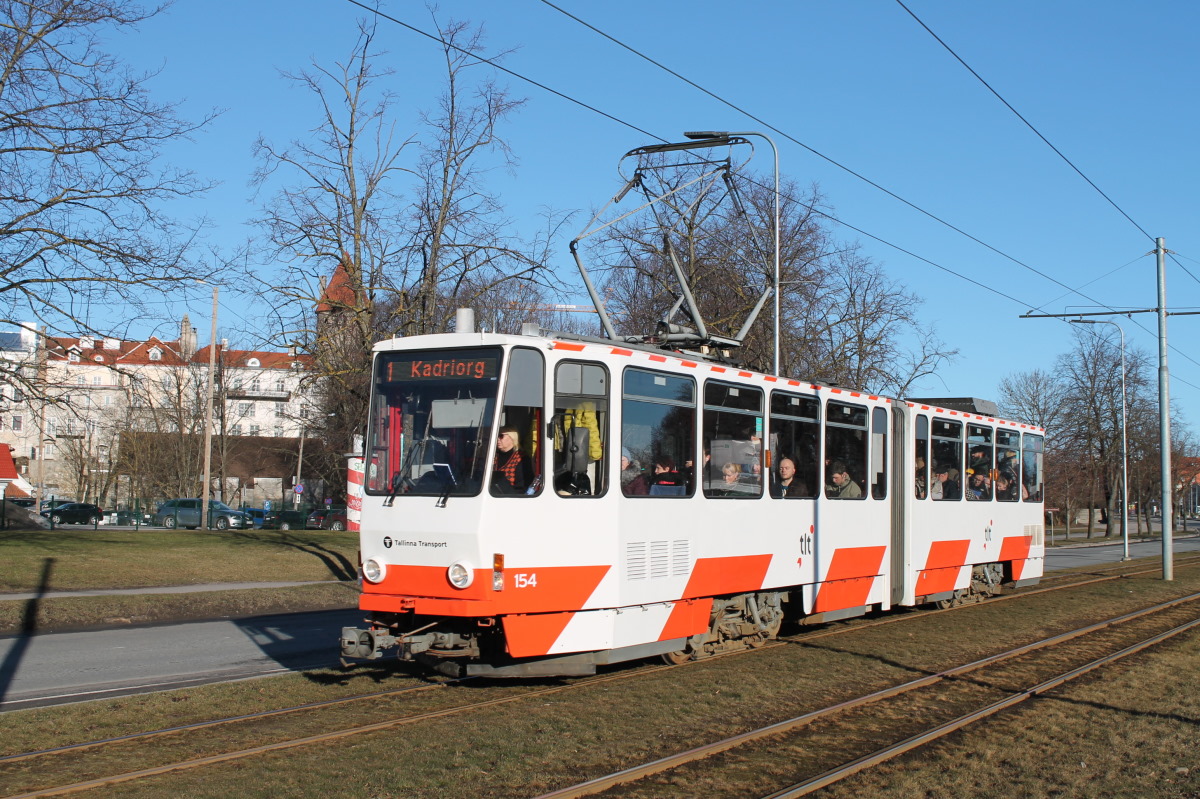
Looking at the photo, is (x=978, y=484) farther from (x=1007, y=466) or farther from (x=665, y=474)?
(x=665, y=474)

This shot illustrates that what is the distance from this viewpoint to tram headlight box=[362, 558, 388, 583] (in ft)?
31.1

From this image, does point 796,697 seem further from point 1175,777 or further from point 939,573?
point 939,573

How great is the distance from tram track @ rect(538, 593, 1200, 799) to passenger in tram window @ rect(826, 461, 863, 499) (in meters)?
2.60

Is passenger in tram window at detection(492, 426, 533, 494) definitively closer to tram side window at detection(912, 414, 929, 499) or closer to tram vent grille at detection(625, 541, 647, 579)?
tram vent grille at detection(625, 541, 647, 579)

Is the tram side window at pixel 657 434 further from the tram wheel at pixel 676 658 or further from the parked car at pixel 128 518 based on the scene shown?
the parked car at pixel 128 518

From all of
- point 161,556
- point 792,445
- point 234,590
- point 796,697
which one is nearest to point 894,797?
point 796,697

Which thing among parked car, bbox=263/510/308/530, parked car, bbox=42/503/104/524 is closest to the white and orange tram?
parked car, bbox=263/510/308/530

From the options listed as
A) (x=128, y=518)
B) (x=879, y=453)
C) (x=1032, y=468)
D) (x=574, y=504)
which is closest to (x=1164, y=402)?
(x=1032, y=468)

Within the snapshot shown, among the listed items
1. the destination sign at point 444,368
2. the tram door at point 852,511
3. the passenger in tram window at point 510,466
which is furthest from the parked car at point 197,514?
the passenger in tram window at point 510,466

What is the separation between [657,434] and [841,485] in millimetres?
4103

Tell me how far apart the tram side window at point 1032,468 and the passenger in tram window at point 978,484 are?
6.22 ft

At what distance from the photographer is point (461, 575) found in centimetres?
894

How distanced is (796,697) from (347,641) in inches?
156

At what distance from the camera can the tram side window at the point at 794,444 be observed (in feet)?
39.9
